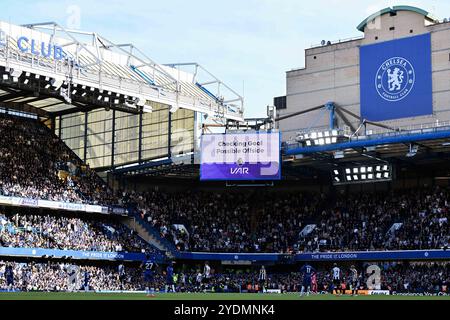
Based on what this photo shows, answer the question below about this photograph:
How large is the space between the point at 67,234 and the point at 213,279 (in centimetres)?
1300

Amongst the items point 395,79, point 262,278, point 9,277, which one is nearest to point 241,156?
point 262,278

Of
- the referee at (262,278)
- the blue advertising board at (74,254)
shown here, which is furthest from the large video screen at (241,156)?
the blue advertising board at (74,254)

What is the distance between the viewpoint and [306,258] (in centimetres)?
6400

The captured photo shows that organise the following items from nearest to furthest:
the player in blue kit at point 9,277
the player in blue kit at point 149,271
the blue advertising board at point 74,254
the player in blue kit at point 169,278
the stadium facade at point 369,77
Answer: the player in blue kit at point 9,277
the blue advertising board at point 74,254
the player in blue kit at point 169,278
the player in blue kit at point 149,271
the stadium facade at point 369,77

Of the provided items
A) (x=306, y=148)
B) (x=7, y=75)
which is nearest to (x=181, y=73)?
(x=306, y=148)

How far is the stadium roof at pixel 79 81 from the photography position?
51.8 m

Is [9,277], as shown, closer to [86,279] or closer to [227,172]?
[86,279]

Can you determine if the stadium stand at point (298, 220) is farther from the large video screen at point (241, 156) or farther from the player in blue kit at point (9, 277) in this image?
the player in blue kit at point (9, 277)

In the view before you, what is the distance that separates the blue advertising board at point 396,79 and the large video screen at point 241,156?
11198 millimetres

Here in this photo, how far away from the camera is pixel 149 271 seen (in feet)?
182

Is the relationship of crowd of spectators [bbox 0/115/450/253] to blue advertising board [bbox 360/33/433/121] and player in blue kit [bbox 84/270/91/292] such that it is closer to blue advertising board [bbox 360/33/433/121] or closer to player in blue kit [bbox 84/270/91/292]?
player in blue kit [bbox 84/270/91/292]

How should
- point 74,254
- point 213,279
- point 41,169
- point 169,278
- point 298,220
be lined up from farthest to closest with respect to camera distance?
point 298,220
point 213,279
point 41,169
point 74,254
point 169,278

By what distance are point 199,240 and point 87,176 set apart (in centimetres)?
1160
